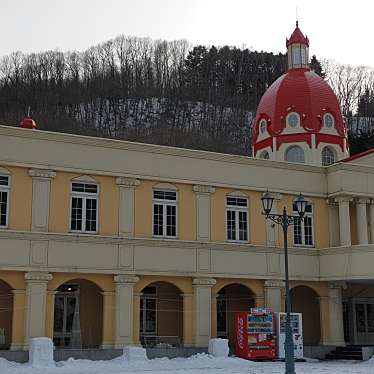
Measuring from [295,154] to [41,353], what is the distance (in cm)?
1815

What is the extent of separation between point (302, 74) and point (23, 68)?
63.4 m

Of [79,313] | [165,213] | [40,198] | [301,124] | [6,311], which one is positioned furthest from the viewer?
[301,124]

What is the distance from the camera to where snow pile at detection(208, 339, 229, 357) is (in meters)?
25.0

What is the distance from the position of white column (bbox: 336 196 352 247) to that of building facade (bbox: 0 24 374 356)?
2.4 inches

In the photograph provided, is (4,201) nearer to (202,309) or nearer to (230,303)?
(202,309)

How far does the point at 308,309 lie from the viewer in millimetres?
30109

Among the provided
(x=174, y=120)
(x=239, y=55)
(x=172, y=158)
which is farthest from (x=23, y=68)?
(x=172, y=158)

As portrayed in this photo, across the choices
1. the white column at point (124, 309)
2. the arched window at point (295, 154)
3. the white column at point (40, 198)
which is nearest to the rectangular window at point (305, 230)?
the arched window at point (295, 154)

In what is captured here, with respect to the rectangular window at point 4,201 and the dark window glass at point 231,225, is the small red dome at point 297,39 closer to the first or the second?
the dark window glass at point 231,225

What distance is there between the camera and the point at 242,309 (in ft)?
95.9

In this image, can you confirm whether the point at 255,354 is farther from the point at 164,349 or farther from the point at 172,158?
the point at 172,158

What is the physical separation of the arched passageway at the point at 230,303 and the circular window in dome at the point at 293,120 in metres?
10.2

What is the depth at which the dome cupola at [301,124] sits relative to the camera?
1368 inches

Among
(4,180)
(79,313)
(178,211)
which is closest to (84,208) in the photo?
(4,180)
